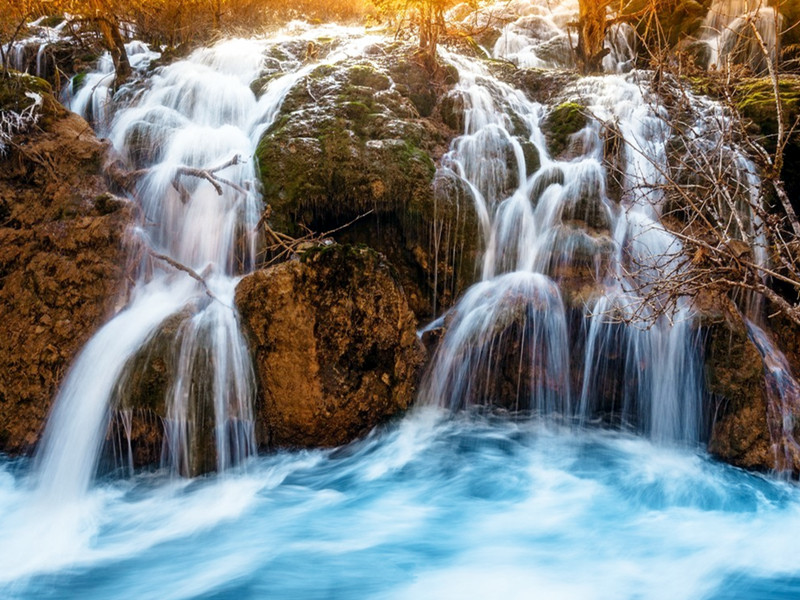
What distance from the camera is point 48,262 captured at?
519cm

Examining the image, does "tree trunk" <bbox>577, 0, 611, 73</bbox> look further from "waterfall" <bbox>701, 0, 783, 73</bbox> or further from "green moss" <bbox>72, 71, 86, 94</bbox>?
"green moss" <bbox>72, 71, 86, 94</bbox>

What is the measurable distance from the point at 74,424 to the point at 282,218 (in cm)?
305

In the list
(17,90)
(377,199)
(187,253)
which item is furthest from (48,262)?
(377,199)

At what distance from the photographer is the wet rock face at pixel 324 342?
4.80 m

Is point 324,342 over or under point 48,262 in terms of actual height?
under

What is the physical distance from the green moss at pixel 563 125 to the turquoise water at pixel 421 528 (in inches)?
184

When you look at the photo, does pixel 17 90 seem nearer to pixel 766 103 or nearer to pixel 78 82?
pixel 78 82

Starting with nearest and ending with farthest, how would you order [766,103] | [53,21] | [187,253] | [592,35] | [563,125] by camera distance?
[187,253], [766,103], [563,125], [592,35], [53,21]

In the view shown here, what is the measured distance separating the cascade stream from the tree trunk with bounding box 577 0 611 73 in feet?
11.8

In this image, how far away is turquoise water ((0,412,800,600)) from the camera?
3.57 metres

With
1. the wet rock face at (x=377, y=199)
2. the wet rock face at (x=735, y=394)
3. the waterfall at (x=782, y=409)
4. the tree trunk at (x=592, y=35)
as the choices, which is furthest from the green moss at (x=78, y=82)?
the waterfall at (x=782, y=409)

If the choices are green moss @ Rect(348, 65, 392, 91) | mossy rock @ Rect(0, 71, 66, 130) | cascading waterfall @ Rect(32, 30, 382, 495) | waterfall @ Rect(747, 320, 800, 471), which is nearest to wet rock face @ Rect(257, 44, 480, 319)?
cascading waterfall @ Rect(32, 30, 382, 495)

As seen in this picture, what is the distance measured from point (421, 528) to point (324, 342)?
1.89m

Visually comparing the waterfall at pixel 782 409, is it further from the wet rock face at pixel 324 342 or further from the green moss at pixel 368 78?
the green moss at pixel 368 78
